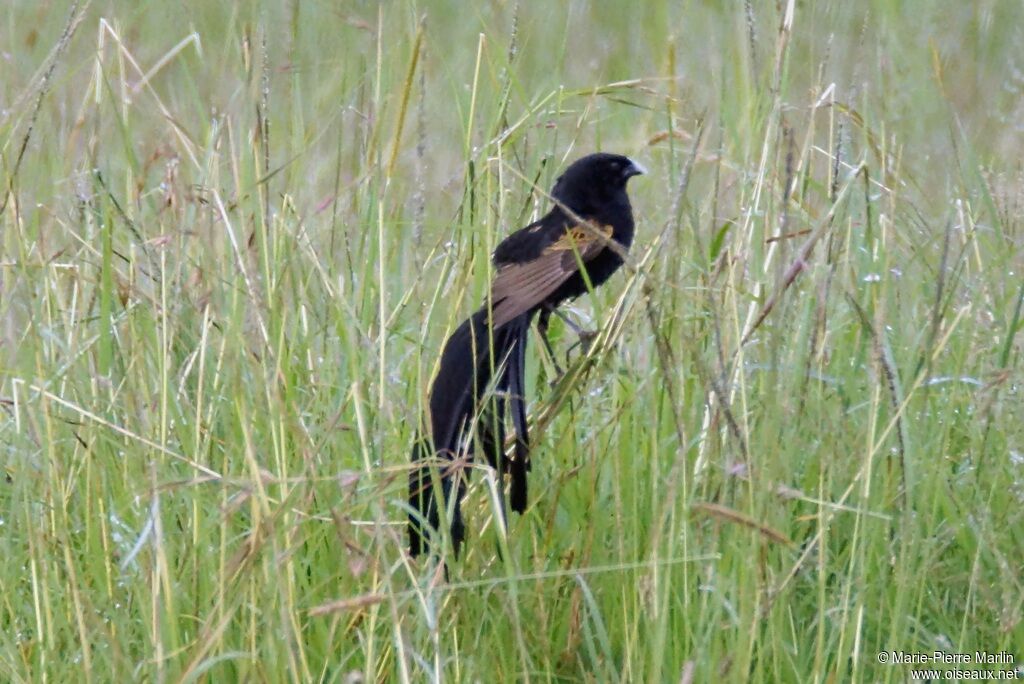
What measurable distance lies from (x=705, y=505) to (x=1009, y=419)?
998 millimetres

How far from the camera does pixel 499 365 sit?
231cm

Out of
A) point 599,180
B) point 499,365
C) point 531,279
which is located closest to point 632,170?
point 599,180

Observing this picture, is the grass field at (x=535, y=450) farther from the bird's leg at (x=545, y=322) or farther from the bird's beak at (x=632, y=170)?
the bird's beak at (x=632, y=170)

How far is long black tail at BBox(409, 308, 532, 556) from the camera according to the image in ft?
6.69

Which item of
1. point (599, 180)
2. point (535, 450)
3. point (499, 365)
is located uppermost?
point (599, 180)

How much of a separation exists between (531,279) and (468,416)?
1.35 ft

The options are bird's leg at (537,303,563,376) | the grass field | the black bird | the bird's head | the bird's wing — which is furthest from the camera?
the bird's head

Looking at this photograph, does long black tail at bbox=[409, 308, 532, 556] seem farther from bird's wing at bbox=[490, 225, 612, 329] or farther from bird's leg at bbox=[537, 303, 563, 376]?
bird's leg at bbox=[537, 303, 563, 376]

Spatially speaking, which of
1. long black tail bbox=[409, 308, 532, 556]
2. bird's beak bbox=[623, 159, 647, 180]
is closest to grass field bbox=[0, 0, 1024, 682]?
long black tail bbox=[409, 308, 532, 556]

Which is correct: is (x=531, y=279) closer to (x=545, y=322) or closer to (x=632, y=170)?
(x=545, y=322)

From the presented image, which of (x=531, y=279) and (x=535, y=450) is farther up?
(x=531, y=279)

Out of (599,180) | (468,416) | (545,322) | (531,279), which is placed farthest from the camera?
(599,180)

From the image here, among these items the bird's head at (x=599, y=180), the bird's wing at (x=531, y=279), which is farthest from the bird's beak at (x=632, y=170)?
the bird's wing at (x=531, y=279)

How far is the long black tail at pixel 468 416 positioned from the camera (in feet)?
6.69
